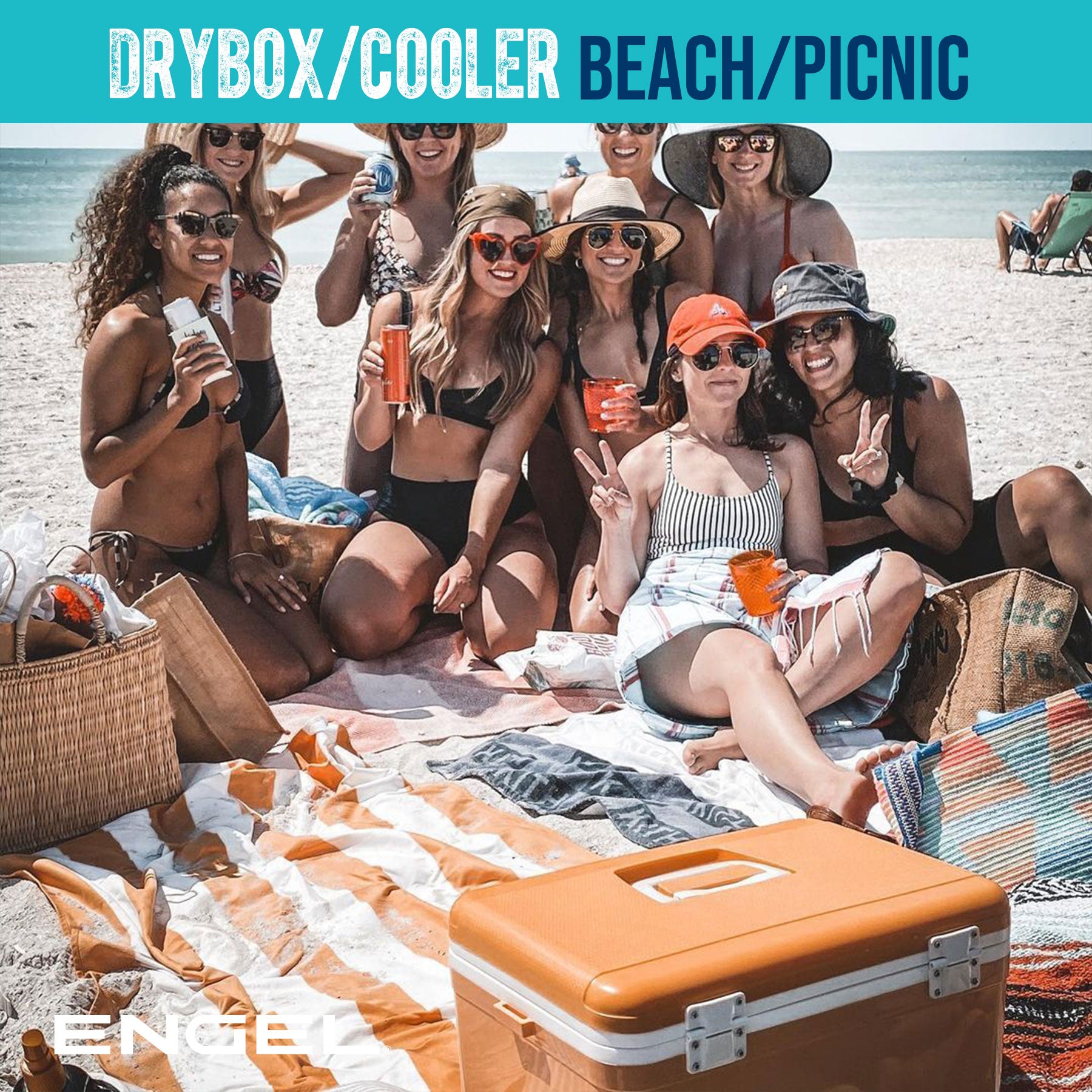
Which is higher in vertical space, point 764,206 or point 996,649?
point 764,206

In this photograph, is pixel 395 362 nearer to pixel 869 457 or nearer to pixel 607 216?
pixel 607 216

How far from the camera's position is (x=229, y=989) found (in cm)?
248

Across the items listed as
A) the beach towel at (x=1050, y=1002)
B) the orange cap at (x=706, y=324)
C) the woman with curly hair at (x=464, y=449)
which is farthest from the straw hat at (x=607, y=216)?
the beach towel at (x=1050, y=1002)

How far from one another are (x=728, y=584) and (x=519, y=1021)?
2.20m

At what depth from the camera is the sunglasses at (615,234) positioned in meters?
4.47

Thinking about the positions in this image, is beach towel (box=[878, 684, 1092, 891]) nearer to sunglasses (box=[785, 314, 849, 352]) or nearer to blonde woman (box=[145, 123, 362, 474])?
sunglasses (box=[785, 314, 849, 352])

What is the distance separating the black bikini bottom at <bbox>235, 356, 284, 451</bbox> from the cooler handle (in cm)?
363

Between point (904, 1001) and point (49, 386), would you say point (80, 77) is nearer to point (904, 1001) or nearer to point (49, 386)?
point (49, 386)

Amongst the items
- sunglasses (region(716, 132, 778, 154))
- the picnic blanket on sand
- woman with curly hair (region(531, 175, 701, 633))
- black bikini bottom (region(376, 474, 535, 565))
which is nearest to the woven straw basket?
the picnic blanket on sand

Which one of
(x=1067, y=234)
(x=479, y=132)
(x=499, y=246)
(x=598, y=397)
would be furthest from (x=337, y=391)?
(x=1067, y=234)

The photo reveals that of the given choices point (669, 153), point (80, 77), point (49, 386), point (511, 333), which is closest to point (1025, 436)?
point (669, 153)

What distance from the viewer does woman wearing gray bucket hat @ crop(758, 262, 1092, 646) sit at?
12.7 ft

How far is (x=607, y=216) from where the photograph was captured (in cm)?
447

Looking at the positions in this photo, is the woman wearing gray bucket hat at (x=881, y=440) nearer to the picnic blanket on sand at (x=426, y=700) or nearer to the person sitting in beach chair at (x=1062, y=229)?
the picnic blanket on sand at (x=426, y=700)
